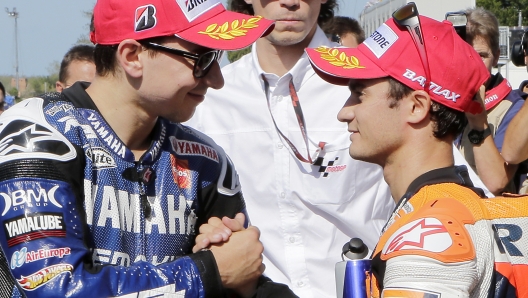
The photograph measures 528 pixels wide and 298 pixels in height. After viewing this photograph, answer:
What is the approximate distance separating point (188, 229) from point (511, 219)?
1158mm

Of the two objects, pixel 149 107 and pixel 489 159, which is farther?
pixel 489 159

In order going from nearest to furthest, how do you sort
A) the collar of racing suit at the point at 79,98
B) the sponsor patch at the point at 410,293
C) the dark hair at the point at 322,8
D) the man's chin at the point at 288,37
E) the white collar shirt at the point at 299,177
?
the sponsor patch at the point at 410,293, the collar of racing suit at the point at 79,98, the white collar shirt at the point at 299,177, the man's chin at the point at 288,37, the dark hair at the point at 322,8

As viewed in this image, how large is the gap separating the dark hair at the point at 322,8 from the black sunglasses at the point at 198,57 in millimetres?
1965

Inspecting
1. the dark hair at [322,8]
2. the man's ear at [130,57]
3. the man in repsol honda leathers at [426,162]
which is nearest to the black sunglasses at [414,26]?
the man in repsol honda leathers at [426,162]

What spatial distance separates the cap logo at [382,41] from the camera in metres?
2.79

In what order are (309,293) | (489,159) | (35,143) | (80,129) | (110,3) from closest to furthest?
(35,143) < (80,129) < (110,3) < (309,293) < (489,159)

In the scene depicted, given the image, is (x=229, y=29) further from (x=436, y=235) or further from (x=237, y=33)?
(x=436, y=235)

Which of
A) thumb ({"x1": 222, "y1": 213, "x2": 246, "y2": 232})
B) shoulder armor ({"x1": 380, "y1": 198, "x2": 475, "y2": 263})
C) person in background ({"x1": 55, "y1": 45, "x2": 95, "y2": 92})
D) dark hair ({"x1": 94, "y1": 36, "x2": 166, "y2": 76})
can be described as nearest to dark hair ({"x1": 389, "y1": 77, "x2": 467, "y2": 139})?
shoulder armor ({"x1": 380, "y1": 198, "x2": 475, "y2": 263})

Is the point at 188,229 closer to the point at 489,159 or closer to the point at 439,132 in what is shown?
the point at 439,132

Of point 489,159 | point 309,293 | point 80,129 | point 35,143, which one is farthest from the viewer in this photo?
point 489,159

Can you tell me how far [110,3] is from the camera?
108 inches

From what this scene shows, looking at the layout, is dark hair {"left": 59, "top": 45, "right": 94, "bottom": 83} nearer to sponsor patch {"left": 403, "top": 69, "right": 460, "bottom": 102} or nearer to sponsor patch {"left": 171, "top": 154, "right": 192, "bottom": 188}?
sponsor patch {"left": 171, "top": 154, "right": 192, "bottom": 188}

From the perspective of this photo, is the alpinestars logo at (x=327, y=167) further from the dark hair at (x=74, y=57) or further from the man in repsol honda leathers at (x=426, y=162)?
the dark hair at (x=74, y=57)

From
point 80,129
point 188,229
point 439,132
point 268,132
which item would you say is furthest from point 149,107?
point 268,132
